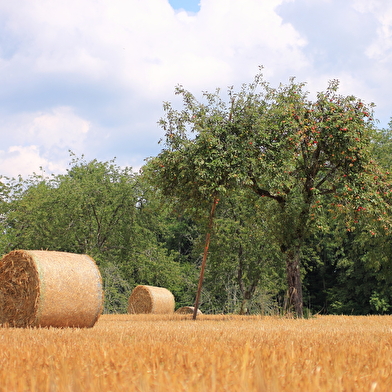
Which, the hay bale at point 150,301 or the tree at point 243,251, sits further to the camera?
the tree at point 243,251

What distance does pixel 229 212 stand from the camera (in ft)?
102

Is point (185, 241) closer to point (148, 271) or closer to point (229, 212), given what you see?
point (148, 271)

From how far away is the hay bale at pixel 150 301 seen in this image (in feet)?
89.8

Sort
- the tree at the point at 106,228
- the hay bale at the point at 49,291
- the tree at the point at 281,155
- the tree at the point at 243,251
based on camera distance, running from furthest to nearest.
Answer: the tree at the point at 106,228 → the tree at the point at 243,251 → the tree at the point at 281,155 → the hay bale at the point at 49,291

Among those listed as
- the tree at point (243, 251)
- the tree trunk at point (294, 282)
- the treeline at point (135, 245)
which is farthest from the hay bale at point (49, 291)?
the treeline at point (135, 245)

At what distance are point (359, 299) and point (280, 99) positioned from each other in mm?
25185

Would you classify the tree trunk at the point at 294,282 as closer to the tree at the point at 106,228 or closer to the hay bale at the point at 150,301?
the hay bale at the point at 150,301

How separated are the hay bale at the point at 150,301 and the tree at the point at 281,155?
442 inches

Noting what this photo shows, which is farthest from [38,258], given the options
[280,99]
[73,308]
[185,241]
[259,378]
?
[185,241]

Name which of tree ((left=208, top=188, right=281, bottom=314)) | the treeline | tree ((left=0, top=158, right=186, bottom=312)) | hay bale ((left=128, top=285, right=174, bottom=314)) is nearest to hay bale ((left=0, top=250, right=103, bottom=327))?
tree ((left=208, top=188, right=281, bottom=314))

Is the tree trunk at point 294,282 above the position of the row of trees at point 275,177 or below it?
below

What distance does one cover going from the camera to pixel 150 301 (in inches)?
1077

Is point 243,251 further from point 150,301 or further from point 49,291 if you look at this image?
point 49,291

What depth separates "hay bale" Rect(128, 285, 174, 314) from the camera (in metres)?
27.4
